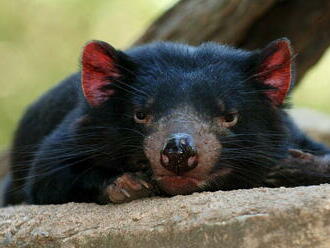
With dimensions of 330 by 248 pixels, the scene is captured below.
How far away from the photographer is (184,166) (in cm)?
393

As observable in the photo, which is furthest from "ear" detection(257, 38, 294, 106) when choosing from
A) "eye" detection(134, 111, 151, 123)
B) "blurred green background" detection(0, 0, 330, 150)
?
"blurred green background" detection(0, 0, 330, 150)

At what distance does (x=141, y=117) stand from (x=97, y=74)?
1.58 feet

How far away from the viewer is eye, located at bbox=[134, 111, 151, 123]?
434 cm

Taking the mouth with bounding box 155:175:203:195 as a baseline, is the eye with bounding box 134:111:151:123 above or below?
above

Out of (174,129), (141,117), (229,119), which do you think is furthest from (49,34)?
(174,129)

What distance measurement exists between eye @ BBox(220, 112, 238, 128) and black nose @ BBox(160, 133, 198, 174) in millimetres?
400

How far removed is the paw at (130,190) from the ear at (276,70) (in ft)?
3.27

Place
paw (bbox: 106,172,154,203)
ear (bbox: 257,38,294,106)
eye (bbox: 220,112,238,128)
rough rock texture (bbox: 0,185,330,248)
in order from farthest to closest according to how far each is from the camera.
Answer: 1. ear (bbox: 257,38,294,106)
2. eye (bbox: 220,112,238,128)
3. paw (bbox: 106,172,154,203)
4. rough rock texture (bbox: 0,185,330,248)

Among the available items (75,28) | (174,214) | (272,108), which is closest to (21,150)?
(272,108)

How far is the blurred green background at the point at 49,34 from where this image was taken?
47.5 feet

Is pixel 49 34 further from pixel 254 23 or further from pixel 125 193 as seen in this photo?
pixel 125 193

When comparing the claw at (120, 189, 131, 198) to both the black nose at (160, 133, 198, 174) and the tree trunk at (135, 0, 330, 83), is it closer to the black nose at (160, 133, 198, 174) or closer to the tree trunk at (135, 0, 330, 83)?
the black nose at (160, 133, 198, 174)

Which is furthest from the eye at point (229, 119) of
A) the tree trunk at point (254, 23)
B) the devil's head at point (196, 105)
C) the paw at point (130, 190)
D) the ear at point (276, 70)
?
the tree trunk at point (254, 23)

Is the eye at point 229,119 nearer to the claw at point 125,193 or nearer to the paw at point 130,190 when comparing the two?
the paw at point 130,190
